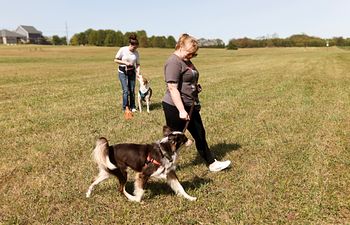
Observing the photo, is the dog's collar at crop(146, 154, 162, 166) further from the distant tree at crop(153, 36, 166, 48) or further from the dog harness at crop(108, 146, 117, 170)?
the distant tree at crop(153, 36, 166, 48)

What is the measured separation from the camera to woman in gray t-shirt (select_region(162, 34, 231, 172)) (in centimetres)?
524

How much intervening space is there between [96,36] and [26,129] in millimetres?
103764

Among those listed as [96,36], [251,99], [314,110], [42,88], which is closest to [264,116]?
[314,110]

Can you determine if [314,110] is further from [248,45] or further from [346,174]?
[248,45]

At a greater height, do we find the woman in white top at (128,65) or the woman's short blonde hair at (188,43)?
the woman's short blonde hair at (188,43)

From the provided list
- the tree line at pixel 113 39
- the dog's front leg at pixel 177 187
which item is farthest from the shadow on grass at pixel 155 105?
the tree line at pixel 113 39

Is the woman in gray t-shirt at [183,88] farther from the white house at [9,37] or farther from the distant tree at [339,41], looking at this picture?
the white house at [9,37]

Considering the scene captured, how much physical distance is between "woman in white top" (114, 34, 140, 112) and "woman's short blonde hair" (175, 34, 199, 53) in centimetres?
496

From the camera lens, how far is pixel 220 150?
7340 millimetres

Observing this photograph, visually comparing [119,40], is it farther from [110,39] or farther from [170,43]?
[170,43]

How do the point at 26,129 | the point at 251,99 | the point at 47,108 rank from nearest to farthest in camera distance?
the point at 26,129 < the point at 47,108 < the point at 251,99

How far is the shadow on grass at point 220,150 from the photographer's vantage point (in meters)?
6.60

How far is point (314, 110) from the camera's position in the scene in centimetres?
1094

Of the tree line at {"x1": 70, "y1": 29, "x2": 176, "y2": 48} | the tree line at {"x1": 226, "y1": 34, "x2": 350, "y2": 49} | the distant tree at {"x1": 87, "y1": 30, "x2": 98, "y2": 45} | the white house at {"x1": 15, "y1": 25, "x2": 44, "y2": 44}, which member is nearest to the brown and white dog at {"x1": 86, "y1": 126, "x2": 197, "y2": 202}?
the tree line at {"x1": 70, "y1": 29, "x2": 176, "y2": 48}
